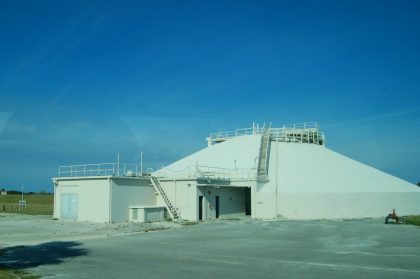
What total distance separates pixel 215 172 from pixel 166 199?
5951mm

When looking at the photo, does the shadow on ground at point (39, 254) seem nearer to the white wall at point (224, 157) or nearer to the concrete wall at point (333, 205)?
the white wall at point (224, 157)

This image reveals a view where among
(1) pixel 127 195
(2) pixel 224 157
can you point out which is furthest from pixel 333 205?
(1) pixel 127 195

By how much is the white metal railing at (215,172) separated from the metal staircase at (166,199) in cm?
211

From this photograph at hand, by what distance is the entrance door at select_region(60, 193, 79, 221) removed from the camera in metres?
37.4

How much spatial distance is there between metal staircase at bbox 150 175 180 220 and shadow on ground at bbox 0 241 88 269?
49.5 ft

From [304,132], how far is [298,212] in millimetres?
13779

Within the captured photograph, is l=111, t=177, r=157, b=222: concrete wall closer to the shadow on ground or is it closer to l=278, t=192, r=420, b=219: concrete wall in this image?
l=278, t=192, r=420, b=219: concrete wall

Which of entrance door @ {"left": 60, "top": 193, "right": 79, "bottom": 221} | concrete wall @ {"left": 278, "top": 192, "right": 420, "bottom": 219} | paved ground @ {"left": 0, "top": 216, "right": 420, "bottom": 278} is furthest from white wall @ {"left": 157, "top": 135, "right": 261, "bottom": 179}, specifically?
paved ground @ {"left": 0, "top": 216, "right": 420, "bottom": 278}

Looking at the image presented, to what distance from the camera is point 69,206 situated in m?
38.0

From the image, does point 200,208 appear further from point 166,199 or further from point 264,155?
point 264,155

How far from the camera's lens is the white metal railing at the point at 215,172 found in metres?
40.8

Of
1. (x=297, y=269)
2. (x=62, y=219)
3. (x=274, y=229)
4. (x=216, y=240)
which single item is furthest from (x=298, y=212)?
(x=297, y=269)

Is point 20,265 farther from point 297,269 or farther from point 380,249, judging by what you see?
point 380,249

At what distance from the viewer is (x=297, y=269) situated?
1388cm
